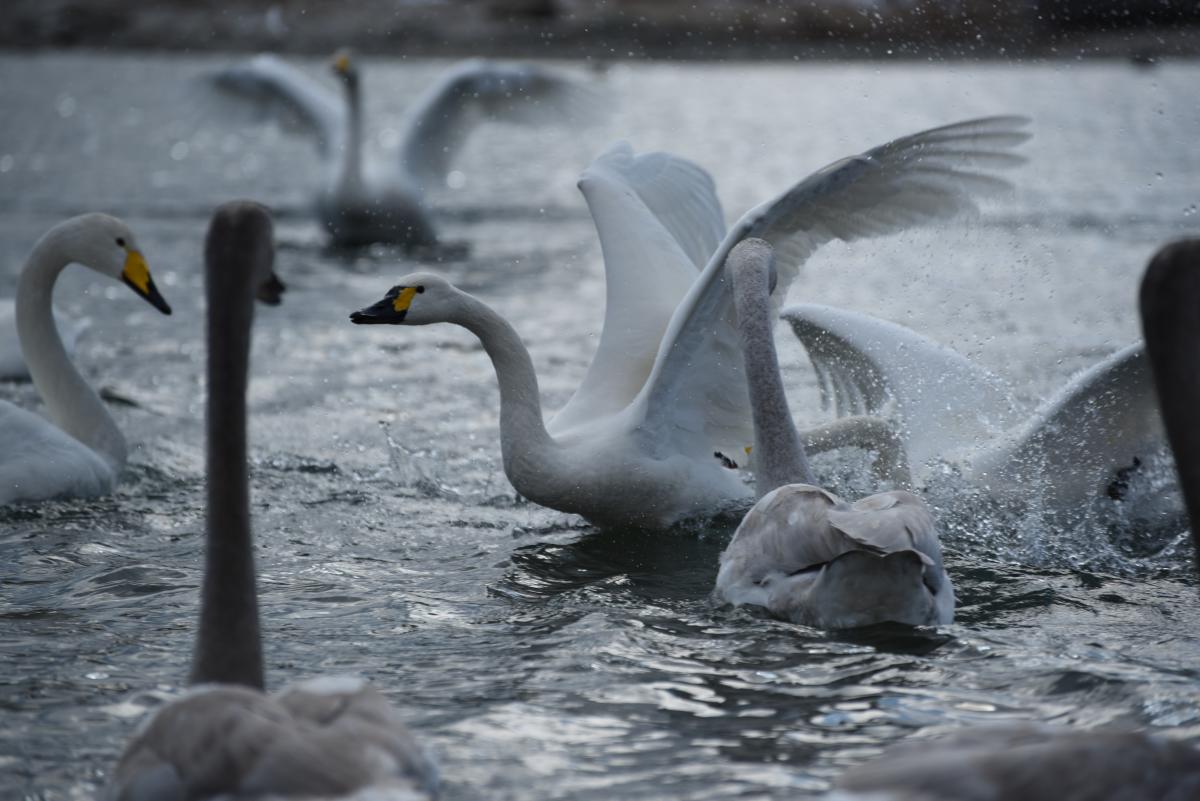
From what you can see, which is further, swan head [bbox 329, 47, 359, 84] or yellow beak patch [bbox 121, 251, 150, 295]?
swan head [bbox 329, 47, 359, 84]

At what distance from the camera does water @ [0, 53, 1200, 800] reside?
13.4 ft

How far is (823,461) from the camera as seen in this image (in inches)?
279

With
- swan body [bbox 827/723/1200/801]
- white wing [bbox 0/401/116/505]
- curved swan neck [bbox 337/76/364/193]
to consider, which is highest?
curved swan neck [bbox 337/76/364/193]

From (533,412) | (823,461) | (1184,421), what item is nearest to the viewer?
(1184,421)

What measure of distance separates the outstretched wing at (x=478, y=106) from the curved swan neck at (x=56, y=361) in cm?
625

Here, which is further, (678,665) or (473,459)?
(473,459)

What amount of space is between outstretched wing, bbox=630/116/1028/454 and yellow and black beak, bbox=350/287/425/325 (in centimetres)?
98

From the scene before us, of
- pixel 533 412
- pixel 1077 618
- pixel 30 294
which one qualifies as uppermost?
pixel 30 294

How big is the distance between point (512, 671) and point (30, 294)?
12.2 feet

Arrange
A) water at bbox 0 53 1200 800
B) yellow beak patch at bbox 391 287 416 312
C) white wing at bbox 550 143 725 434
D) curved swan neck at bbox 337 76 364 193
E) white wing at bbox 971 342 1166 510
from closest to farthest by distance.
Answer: water at bbox 0 53 1200 800
white wing at bbox 971 342 1166 510
yellow beak patch at bbox 391 287 416 312
white wing at bbox 550 143 725 434
curved swan neck at bbox 337 76 364 193

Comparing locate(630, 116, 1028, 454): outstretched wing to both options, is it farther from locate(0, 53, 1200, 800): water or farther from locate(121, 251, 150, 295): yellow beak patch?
locate(121, 251, 150, 295): yellow beak patch

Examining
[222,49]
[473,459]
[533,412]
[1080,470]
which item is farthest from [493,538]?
[222,49]

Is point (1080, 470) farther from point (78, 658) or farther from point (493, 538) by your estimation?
point (78, 658)

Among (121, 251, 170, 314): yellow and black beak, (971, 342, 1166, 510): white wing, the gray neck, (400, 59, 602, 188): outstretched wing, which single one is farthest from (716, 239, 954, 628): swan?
(400, 59, 602, 188): outstretched wing
